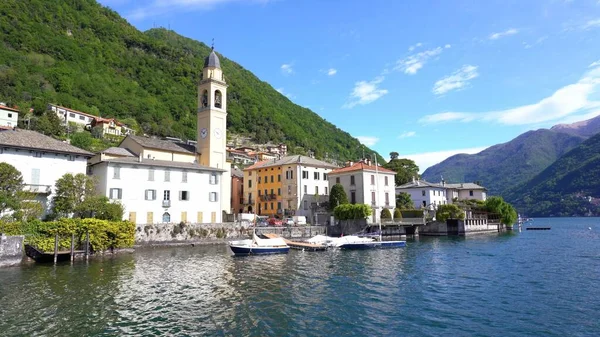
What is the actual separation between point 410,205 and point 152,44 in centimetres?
14301

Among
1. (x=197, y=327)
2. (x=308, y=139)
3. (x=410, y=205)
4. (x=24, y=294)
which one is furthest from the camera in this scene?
(x=308, y=139)

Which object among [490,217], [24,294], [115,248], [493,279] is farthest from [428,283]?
[490,217]

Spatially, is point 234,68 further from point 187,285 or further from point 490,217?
point 187,285

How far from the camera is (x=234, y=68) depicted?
198250 millimetres

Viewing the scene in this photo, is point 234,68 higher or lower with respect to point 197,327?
higher

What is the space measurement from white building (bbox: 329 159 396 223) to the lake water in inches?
1153

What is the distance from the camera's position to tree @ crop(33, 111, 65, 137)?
74.4 metres

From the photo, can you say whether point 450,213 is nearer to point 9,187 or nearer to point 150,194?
point 150,194

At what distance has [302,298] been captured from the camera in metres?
19.0

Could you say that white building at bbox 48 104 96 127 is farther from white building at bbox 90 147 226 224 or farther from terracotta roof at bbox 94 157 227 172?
terracotta roof at bbox 94 157 227 172

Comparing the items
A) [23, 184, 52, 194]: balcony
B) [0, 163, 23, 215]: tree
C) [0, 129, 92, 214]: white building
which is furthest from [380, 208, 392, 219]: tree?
[0, 163, 23, 215]: tree

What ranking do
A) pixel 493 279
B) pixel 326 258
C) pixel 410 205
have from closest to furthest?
pixel 493 279
pixel 326 258
pixel 410 205

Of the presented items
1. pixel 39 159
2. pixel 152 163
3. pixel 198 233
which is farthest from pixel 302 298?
pixel 39 159

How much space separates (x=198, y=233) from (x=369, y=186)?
94.4 ft
